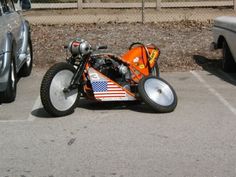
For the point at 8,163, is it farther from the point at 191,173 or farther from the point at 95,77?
the point at 95,77

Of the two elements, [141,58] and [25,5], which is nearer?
[141,58]

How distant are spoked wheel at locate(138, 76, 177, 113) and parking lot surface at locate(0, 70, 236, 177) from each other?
119 millimetres

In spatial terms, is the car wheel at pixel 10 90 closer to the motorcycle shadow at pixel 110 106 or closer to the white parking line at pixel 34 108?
the white parking line at pixel 34 108

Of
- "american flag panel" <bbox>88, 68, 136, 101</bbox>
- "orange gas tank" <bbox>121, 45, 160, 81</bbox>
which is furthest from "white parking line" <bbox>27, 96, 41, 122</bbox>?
"orange gas tank" <bbox>121, 45, 160, 81</bbox>

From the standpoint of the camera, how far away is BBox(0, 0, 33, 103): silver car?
812 centimetres

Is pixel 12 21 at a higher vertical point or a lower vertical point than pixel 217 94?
higher

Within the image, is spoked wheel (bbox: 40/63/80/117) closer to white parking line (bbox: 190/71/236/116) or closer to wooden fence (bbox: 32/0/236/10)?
white parking line (bbox: 190/71/236/116)

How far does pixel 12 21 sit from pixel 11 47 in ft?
3.29

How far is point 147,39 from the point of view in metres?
14.0

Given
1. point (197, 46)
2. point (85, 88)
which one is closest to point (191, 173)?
point (85, 88)

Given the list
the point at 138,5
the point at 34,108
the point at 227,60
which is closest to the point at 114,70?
the point at 34,108

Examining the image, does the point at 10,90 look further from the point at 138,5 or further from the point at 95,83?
the point at 138,5

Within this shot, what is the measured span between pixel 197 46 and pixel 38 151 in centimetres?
770

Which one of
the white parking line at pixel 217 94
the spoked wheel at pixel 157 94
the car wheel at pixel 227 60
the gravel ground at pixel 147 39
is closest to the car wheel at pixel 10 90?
the spoked wheel at pixel 157 94
